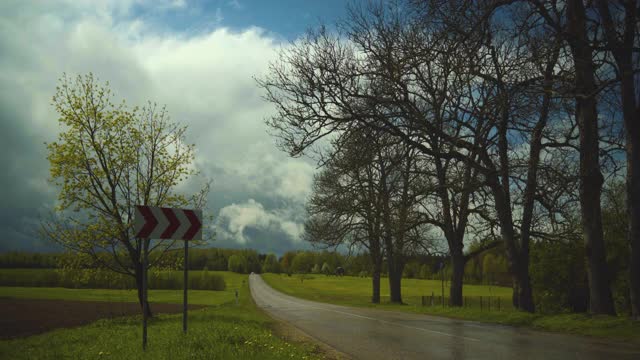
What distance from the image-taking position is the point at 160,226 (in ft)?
35.8

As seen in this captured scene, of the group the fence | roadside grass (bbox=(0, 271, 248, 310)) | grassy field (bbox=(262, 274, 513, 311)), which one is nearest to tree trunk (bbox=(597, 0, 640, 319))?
grassy field (bbox=(262, 274, 513, 311))

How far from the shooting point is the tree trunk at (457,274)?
2689 centimetres

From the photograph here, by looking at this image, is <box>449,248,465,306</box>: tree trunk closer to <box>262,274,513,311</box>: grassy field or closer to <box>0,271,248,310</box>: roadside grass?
<box>262,274,513,311</box>: grassy field

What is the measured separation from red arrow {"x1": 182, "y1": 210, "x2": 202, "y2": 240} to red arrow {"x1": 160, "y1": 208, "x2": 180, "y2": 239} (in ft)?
1.02

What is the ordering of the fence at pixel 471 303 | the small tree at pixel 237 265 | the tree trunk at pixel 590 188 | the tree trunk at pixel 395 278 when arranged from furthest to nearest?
1. the small tree at pixel 237 265
2. the fence at pixel 471 303
3. the tree trunk at pixel 395 278
4. the tree trunk at pixel 590 188

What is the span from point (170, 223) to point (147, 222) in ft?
1.95

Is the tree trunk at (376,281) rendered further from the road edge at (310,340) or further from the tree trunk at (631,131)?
the tree trunk at (631,131)

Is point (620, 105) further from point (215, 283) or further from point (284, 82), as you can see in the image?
point (215, 283)

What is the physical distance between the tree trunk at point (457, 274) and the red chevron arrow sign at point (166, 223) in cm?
1832

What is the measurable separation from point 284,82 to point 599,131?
33.6 feet

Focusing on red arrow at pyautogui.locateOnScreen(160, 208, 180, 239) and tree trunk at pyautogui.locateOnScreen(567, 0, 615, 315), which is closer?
red arrow at pyautogui.locateOnScreen(160, 208, 180, 239)

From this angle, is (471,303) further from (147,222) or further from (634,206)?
(147,222)

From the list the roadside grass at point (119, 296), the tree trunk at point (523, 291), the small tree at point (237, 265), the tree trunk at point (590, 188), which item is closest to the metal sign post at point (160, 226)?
the tree trunk at point (590, 188)

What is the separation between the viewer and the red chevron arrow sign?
10.5m
